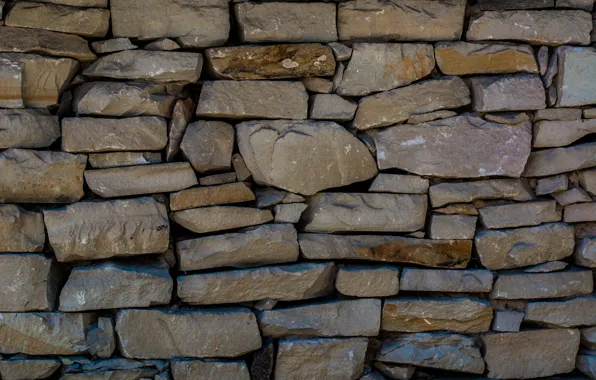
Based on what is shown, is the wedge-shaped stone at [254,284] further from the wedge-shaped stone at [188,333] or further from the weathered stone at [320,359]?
the weathered stone at [320,359]

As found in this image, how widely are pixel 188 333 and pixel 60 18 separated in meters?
1.42

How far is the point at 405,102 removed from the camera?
9.34 ft

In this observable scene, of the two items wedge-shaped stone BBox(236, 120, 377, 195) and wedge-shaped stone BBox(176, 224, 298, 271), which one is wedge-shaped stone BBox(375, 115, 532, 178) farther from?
wedge-shaped stone BBox(176, 224, 298, 271)

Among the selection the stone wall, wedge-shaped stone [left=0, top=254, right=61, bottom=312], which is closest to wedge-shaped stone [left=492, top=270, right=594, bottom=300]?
the stone wall

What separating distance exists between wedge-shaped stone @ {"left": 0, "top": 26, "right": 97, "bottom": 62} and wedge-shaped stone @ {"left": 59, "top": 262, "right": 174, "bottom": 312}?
897 millimetres

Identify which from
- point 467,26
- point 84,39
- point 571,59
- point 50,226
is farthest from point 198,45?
point 571,59

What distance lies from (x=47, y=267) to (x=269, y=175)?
39.3 inches

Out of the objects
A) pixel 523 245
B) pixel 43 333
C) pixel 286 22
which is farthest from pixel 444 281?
pixel 43 333

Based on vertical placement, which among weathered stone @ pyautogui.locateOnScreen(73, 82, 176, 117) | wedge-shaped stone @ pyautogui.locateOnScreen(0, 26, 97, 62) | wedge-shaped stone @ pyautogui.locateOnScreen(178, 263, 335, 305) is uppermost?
wedge-shaped stone @ pyautogui.locateOnScreen(0, 26, 97, 62)

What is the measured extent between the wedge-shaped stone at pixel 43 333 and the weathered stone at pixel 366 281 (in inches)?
44.1

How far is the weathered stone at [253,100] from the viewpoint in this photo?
2721 mm

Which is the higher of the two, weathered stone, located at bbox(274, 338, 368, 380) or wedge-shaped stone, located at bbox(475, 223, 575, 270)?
wedge-shaped stone, located at bbox(475, 223, 575, 270)

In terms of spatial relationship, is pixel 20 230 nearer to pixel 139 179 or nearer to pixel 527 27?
pixel 139 179

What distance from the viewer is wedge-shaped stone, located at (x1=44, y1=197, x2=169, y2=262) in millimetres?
2637
